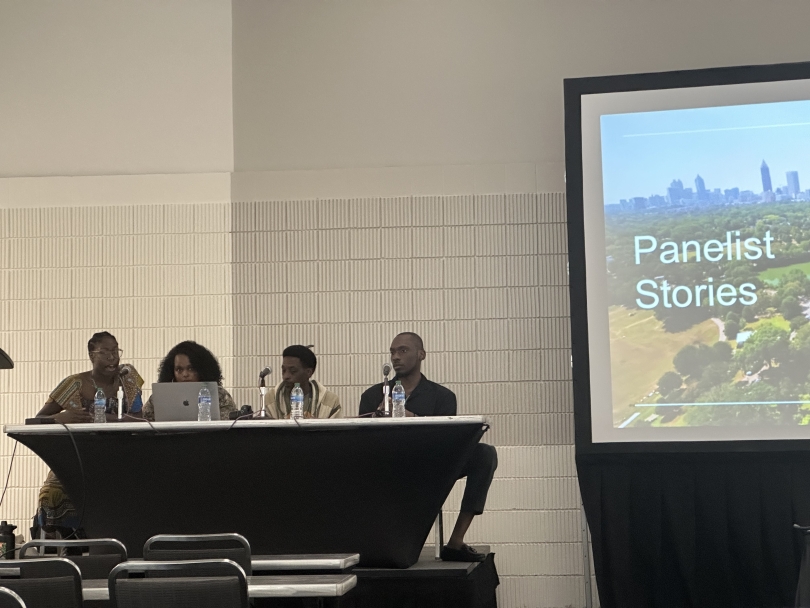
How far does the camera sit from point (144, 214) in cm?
651

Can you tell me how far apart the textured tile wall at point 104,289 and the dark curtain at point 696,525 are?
257cm

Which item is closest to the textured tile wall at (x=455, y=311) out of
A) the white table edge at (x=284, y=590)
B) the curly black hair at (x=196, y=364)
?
the curly black hair at (x=196, y=364)

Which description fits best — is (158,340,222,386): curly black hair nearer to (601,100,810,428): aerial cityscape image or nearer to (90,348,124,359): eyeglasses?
(90,348,124,359): eyeglasses

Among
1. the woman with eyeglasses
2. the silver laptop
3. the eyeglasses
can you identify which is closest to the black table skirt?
the silver laptop

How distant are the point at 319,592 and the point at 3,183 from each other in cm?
467

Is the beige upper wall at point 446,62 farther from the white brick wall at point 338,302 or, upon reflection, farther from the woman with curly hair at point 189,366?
the woman with curly hair at point 189,366

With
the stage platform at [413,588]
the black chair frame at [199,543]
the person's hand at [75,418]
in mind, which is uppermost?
the person's hand at [75,418]

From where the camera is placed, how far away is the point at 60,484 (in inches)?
221

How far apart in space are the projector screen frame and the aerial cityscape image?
13 cm

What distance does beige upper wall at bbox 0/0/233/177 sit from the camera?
657cm

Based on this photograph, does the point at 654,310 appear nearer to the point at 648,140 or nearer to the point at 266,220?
the point at 648,140

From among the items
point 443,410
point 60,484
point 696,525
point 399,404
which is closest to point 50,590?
point 399,404

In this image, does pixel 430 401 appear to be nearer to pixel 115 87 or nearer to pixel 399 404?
pixel 399 404

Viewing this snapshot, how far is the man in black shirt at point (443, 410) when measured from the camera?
16.3 ft
